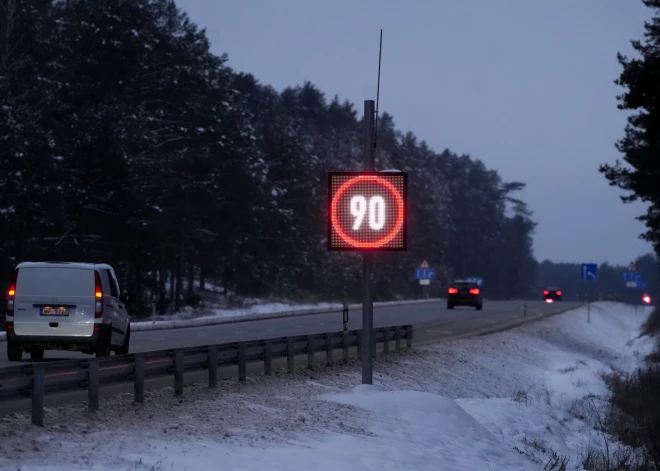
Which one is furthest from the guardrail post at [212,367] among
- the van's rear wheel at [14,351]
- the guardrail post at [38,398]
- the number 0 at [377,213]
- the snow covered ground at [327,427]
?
the guardrail post at [38,398]

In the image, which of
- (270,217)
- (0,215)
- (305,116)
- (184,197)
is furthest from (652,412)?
(305,116)

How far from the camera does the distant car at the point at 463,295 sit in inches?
2758

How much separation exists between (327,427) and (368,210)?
5263 mm

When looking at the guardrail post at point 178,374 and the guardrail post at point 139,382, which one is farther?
the guardrail post at point 178,374

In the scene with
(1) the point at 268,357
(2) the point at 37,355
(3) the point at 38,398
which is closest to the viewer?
(3) the point at 38,398

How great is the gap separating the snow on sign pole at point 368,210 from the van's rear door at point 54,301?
550cm

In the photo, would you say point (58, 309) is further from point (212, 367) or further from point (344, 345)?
point (344, 345)

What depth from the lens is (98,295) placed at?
861 inches

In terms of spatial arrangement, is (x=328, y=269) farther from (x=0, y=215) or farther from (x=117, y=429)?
(x=117, y=429)

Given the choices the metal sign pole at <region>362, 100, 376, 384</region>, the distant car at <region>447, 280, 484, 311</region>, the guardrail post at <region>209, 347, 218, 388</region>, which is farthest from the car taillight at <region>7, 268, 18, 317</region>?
the distant car at <region>447, 280, 484, 311</region>

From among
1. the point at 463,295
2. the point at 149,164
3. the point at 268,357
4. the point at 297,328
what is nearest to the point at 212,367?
the point at 268,357

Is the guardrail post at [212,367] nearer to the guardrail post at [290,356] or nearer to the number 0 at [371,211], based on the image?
the number 0 at [371,211]

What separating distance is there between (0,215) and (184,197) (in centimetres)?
2311

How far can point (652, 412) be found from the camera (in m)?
25.6
